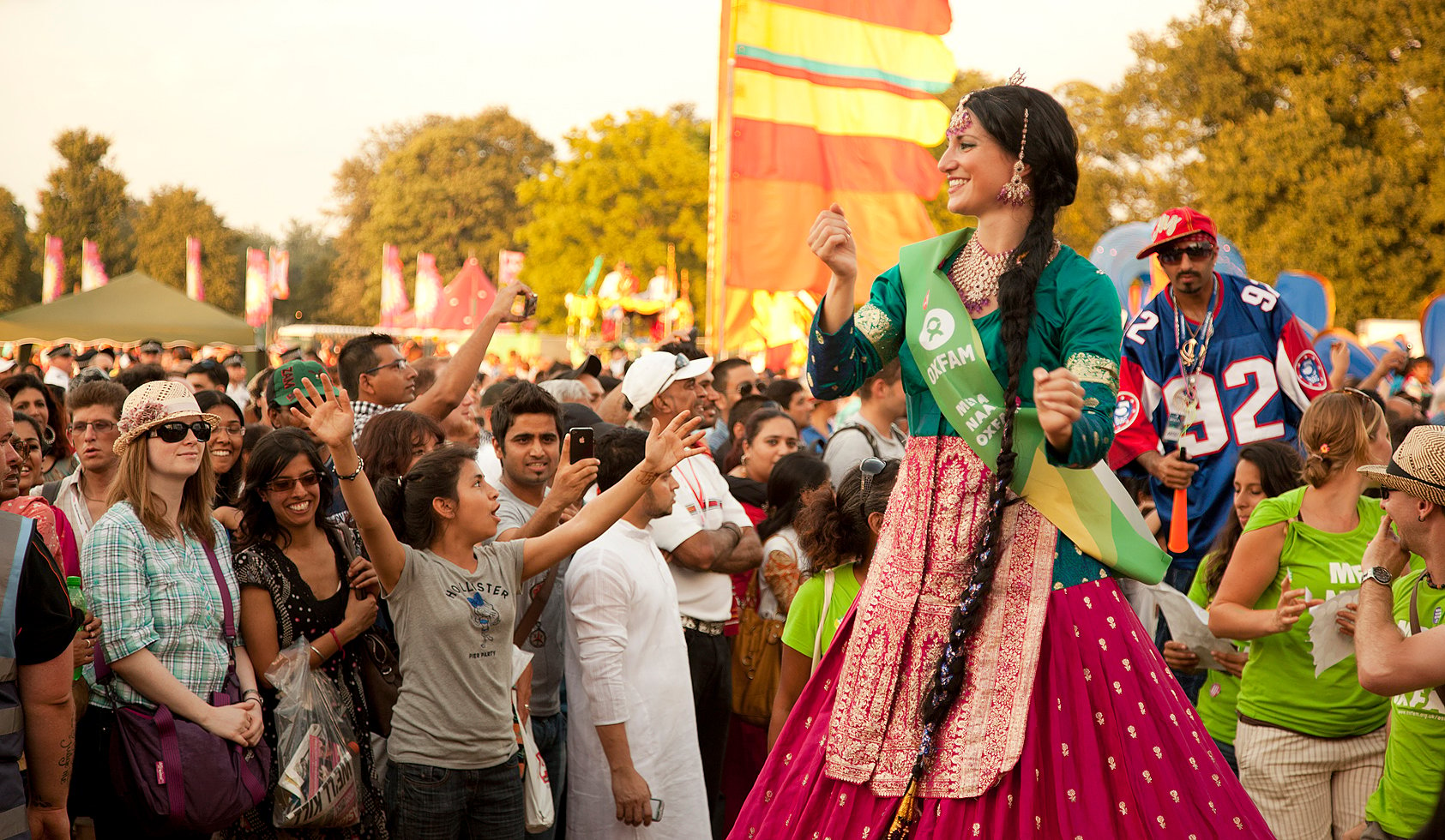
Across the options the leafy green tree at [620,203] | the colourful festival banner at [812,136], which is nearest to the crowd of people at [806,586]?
the colourful festival banner at [812,136]

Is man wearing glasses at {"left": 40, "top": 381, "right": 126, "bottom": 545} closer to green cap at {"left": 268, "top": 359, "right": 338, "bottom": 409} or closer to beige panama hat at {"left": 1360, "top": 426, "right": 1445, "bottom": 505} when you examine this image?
green cap at {"left": 268, "top": 359, "right": 338, "bottom": 409}

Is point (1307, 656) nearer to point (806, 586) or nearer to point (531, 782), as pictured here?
point (806, 586)

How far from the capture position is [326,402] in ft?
11.8

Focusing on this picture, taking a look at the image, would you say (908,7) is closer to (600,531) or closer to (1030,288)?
(600,531)

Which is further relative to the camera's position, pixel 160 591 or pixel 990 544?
pixel 160 591

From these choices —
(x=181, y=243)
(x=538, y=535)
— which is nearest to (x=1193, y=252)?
(x=538, y=535)

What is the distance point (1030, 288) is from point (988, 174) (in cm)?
28

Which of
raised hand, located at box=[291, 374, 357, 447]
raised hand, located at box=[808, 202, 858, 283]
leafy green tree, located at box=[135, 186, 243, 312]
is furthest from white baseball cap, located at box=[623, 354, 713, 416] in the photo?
A: leafy green tree, located at box=[135, 186, 243, 312]

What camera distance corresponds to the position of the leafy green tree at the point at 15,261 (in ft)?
196

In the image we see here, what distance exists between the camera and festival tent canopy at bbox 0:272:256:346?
2178cm

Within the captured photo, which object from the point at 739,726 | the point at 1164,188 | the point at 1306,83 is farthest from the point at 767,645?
the point at 1164,188

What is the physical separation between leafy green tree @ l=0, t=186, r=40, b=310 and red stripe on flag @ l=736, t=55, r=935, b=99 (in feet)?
187

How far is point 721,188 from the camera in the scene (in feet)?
38.8

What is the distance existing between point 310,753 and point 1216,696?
3354 mm
